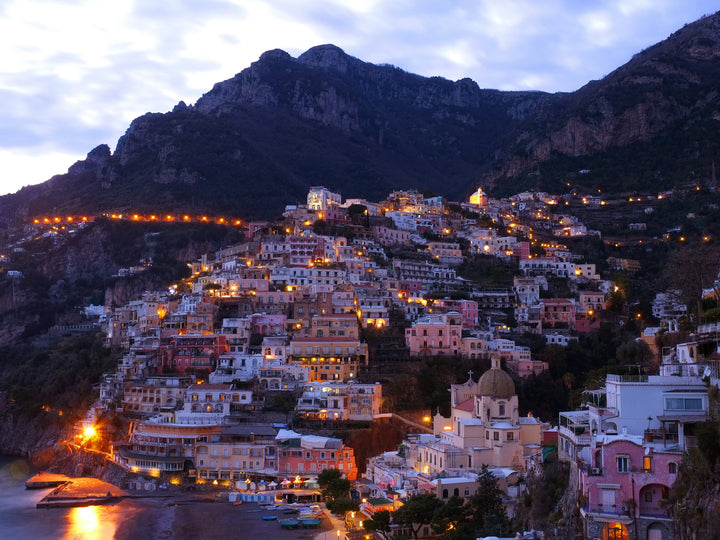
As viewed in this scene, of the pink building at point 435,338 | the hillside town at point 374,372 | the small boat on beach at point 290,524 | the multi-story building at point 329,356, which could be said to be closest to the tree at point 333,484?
the hillside town at point 374,372

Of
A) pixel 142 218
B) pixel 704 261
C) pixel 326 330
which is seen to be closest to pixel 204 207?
pixel 142 218

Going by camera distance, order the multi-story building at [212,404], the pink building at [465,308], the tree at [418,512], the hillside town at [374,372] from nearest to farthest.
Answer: the hillside town at [374,372], the tree at [418,512], the multi-story building at [212,404], the pink building at [465,308]

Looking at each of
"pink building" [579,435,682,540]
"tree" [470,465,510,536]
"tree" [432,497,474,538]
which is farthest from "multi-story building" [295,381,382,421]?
"pink building" [579,435,682,540]

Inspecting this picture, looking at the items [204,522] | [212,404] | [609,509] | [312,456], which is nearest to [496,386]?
[312,456]

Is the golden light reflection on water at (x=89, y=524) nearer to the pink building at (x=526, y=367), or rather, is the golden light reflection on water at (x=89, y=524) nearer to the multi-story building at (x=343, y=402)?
the multi-story building at (x=343, y=402)

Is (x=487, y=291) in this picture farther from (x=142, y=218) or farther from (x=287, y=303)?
(x=142, y=218)

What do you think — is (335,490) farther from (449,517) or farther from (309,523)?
(449,517)

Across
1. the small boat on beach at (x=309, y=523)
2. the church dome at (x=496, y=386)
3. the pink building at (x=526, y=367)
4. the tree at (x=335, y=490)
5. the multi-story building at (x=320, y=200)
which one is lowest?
the small boat on beach at (x=309, y=523)
